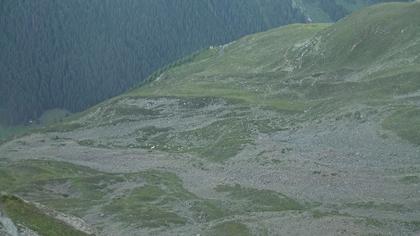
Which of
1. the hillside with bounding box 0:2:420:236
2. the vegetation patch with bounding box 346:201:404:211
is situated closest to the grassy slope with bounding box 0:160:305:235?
the hillside with bounding box 0:2:420:236

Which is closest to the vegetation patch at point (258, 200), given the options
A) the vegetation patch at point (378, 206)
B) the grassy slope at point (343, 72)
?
the vegetation patch at point (378, 206)

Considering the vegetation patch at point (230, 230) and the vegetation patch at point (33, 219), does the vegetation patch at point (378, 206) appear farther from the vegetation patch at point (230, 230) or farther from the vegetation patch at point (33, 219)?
the vegetation patch at point (33, 219)

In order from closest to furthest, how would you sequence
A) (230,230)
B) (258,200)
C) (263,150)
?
(230,230)
(258,200)
(263,150)

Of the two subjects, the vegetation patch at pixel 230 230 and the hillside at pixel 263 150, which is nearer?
the vegetation patch at pixel 230 230

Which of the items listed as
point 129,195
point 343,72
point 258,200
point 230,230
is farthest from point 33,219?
point 343,72

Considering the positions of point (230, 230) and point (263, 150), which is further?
point (263, 150)

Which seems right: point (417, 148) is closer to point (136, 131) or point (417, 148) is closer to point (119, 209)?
point (119, 209)

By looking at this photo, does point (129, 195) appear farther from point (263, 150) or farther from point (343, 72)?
point (343, 72)

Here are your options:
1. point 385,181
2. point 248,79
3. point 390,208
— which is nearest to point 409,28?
point 248,79

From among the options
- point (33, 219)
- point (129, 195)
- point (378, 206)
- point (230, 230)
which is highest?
point (33, 219)
